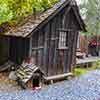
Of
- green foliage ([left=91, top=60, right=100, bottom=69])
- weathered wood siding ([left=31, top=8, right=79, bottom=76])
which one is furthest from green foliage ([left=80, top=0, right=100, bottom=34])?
weathered wood siding ([left=31, top=8, right=79, bottom=76])

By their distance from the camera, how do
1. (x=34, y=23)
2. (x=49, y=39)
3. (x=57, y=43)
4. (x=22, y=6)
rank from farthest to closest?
(x=22, y=6)
(x=57, y=43)
(x=49, y=39)
(x=34, y=23)

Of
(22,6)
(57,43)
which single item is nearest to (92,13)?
(22,6)

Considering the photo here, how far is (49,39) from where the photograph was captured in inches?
497

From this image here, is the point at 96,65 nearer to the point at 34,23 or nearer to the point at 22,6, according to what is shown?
the point at 22,6

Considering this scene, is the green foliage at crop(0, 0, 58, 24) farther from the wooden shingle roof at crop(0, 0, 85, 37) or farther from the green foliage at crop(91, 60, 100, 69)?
the green foliage at crop(91, 60, 100, 69)

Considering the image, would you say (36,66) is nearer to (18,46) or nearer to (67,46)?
(18,46)

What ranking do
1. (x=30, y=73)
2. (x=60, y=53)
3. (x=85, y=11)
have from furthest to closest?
1. (x=85, y=11)
2. (x=60, y=53)
3. (x=30, y=73)

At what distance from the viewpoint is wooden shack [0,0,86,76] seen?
39.0 ft

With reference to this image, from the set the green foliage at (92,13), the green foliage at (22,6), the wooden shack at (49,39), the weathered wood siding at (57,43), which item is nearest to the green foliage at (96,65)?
the weathered wood siding at (57,43)

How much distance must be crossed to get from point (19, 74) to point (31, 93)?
1316mm

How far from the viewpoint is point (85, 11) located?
24625mm

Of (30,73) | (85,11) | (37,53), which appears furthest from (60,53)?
(85,11)

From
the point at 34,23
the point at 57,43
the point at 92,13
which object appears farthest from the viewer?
the point at 92,13

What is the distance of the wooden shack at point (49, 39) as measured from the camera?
11.9 meters
